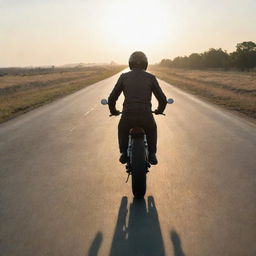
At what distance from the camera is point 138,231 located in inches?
173

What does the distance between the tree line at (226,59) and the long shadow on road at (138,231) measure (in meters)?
86.0

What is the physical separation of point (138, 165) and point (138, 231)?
1.13 metres

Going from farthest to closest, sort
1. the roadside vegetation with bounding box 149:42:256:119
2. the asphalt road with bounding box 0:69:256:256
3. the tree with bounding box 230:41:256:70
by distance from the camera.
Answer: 1. the tree with bounding box 230:41:256:70
2. the roadside vegetation with bounding box 149:42:256:119
3. the asphalt road with bounding box 0:69:256:256

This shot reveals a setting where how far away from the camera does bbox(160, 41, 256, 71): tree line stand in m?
85.1

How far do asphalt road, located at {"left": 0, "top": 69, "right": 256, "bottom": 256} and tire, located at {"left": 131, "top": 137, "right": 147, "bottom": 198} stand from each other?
0.87 ft

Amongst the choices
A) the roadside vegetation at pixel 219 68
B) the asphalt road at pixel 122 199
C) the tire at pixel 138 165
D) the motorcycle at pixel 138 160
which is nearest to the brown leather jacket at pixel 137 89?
the motorcycle at pixel 138 160

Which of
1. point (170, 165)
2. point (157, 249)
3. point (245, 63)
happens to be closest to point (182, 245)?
point (157, 249)

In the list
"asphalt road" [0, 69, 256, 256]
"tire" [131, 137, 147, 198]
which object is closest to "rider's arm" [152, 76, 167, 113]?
"tire" [131, 137, 147, 198]

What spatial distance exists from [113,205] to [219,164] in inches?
120

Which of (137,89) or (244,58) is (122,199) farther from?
(244,58)

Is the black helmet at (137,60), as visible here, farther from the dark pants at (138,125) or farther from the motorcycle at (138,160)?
the motorcycle at (138,160)

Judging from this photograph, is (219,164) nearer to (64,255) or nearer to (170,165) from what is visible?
(170,165)

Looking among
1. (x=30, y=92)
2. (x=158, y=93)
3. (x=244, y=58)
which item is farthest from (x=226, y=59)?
(x=158, y=93)

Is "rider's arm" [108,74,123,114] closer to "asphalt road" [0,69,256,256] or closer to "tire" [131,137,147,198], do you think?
"tire" [131,137,147,198]
